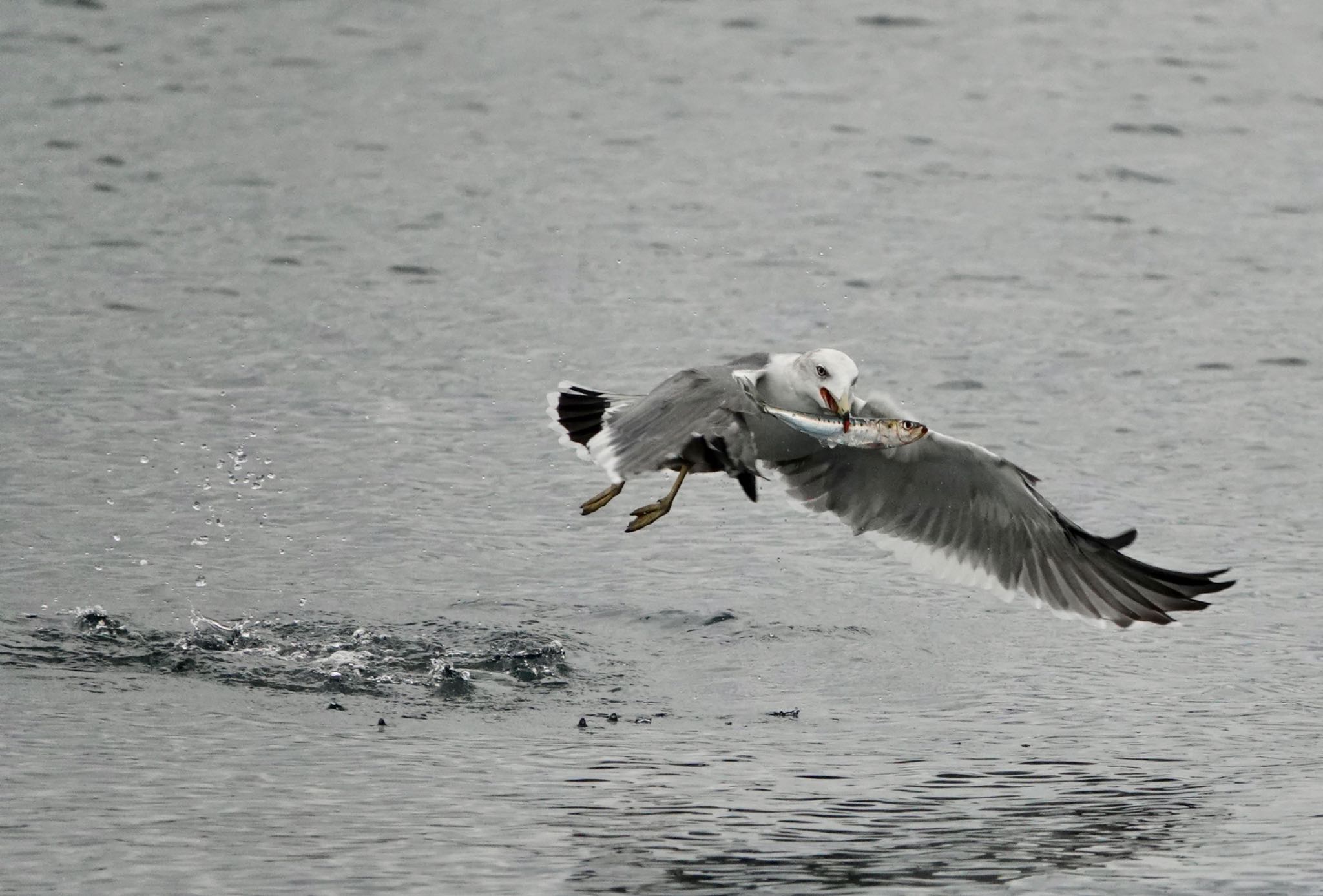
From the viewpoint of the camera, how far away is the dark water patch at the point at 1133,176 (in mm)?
13273

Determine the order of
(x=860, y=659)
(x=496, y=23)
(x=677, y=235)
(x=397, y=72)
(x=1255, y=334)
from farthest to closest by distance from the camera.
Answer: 1. (x=496, y=23)
2. (x=397, y=72)
3. (x=677, y=235)
4. (x=1255, y=334)
5. (x=860, y=659)

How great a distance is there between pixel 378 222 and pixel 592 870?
741cm

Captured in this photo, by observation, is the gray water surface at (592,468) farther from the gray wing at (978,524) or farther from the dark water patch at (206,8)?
the gray wing at (978,524)

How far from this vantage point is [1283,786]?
600 cm

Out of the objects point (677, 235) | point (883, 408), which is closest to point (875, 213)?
point (677, 235)

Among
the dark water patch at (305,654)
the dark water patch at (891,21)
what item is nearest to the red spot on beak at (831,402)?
the dark water patch at (305,654)

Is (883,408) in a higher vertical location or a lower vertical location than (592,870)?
higher

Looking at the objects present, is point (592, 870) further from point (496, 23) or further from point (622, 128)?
point (496, 23)

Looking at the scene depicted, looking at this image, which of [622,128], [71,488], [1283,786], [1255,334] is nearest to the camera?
[1283,786]

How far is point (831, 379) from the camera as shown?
21.7 feet

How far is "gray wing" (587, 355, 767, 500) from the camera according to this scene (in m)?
6.13

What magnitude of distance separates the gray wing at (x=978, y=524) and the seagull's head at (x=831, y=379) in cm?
21

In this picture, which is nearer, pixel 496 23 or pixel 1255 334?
pixel 1255 334

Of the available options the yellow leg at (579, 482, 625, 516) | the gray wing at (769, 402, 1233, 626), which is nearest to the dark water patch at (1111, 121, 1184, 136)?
the gray wing at (769, 402, 1233, 626)
